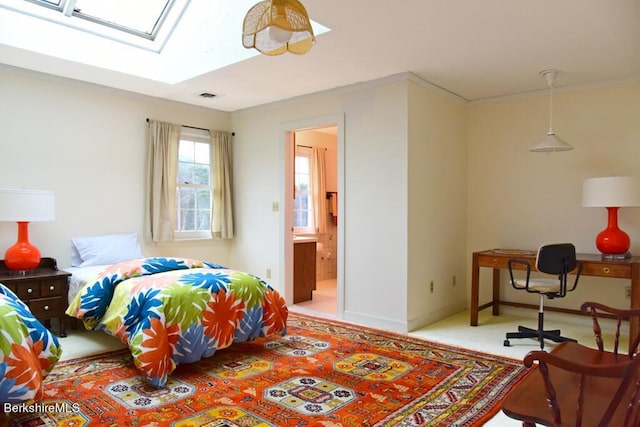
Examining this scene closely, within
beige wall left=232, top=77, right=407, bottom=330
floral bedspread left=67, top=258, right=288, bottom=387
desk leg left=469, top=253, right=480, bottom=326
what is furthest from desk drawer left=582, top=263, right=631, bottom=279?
floral bedspread left=67, top=258, right=288, bottom=387

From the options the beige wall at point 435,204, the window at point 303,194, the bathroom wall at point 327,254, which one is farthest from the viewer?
the bathroom wall at point 327,254

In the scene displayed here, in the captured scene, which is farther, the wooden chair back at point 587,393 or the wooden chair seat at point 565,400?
the wooden chair seat at point 565,400

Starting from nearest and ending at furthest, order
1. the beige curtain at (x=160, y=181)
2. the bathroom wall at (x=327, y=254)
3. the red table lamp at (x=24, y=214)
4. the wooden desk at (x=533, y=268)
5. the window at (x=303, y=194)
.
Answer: the wooden desk at (x=533, y=268), the red table lamp at (x=24, y=214), the beige curtain at (x=160, y=181), the window at (x=303, y=194), the bathroom wall at (x=327, y=254)

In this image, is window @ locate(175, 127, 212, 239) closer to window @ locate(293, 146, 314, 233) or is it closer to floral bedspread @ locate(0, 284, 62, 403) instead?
window @ locate(293, 146, 314, 233)

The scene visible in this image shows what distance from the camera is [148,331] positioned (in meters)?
2.84

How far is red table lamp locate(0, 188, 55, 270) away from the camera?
364 cm

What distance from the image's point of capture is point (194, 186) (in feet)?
17.9

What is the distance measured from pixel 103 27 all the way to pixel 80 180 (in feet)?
4.87

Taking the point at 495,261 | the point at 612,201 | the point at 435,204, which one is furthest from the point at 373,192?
the point at 612,201

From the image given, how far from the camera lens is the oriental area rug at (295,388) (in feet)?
7.90

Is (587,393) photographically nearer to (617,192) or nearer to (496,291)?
(617,192)

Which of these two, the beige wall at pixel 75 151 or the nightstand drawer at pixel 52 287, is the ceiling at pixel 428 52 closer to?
the beige wall at pixel 75 151

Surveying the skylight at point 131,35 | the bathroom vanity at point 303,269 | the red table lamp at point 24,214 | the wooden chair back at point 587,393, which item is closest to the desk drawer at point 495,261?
the bathroom vanity at point 303,269

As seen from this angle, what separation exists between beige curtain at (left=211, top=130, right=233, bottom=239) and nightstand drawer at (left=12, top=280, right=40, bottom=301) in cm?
208
